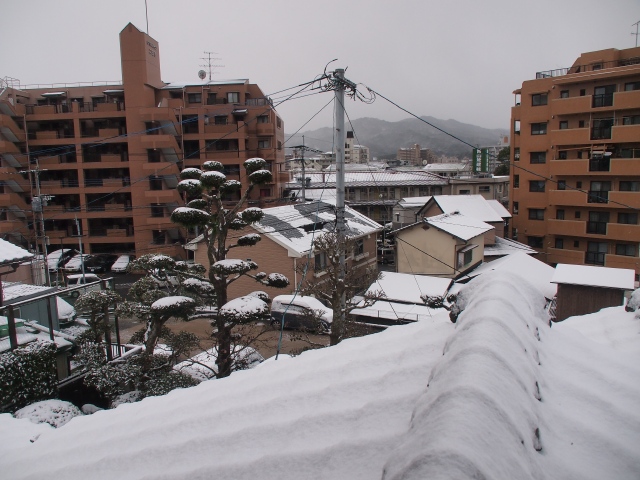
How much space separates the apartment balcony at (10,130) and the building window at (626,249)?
124ft

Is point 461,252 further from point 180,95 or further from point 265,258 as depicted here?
point 180,95

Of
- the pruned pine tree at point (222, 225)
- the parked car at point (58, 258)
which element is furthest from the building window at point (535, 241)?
the parked car at point (58, 258)

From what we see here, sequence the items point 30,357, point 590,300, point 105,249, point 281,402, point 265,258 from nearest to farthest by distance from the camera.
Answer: point 281,402 → point 30,357 → point 590,300 → point 265,258 → point 105,249

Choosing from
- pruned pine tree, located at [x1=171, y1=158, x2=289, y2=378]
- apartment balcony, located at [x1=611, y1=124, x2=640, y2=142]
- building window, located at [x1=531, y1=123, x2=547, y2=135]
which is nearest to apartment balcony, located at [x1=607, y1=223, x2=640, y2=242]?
apartment balcony, located at [x1=611, y1=124, x2=640, y2=142]

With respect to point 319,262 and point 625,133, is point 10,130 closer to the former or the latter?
point 319,262

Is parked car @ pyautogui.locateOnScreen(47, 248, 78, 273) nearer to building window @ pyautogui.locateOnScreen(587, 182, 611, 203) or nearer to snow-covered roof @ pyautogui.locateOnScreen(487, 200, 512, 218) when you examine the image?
snow-covered roof @ pyautogui.locateOnScreen(487, 200, 512, 218)

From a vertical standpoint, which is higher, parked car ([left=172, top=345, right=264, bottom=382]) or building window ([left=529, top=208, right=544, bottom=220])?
building window ([left=529, top=208, right=544, bottom=220])

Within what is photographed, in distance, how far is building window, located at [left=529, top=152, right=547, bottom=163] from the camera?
24906 mm

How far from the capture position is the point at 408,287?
17.8m

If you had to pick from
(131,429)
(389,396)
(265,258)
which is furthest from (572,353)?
(265,258)

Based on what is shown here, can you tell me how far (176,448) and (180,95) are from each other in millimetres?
32658

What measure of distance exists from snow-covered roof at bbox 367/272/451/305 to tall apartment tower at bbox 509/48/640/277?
840 centimetres

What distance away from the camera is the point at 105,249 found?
101 feet

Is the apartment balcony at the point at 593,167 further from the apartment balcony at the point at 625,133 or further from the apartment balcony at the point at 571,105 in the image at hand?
the apartment balcony at the point at 571,105
